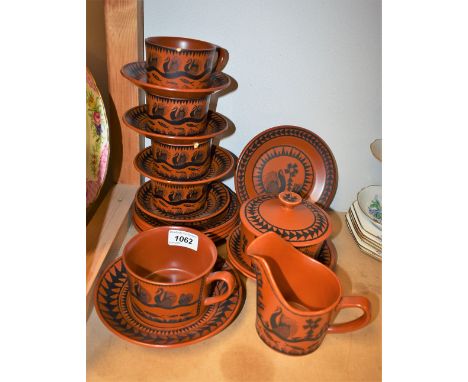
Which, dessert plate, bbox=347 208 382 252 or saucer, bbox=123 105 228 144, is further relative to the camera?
dessert plate, bbox=347 208 382 252

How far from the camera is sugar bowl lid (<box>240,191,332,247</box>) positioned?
0.76 m

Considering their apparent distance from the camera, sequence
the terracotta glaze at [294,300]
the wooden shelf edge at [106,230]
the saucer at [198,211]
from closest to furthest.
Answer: the terracotta glaze at [294,300] < the wooden shelf edge at [106,230] < the saucer at [198,211]

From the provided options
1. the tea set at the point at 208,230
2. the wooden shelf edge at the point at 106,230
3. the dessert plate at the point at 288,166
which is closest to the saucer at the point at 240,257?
the tea set at the point at 208,230

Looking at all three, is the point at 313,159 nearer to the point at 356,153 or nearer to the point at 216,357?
the point at 356,153

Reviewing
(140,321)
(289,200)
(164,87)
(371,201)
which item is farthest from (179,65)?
(371,201)

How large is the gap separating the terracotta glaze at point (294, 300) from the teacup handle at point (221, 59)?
324mm

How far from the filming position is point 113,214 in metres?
0.93

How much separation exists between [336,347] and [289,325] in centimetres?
11

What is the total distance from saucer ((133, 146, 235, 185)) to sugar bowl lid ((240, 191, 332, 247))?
0.09m

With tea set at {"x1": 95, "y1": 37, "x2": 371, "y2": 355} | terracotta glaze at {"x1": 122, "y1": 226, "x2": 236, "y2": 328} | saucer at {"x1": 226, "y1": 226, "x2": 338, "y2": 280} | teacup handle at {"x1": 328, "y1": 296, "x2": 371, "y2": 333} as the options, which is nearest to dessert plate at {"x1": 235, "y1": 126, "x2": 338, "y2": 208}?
tea set at {"x1": 95, "y1": 37, "x2": 371, "y2": 355}

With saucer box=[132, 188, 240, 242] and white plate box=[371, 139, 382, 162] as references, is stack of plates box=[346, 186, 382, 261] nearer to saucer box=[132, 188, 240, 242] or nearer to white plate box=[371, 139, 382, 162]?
white plate box=[371, 139, 382, 162]

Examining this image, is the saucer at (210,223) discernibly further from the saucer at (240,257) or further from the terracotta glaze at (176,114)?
the terracotta glaze at (176,114)

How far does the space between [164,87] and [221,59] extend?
0.50ft

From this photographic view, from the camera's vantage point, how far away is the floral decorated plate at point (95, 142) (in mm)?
808
